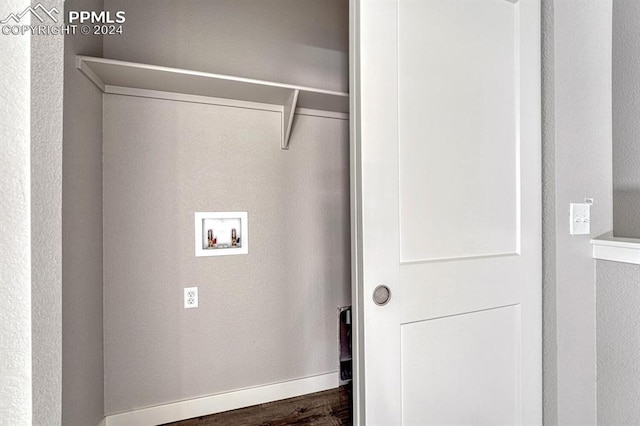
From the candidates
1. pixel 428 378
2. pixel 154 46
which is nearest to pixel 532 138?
pixel 428 378

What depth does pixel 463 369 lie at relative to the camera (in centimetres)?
121

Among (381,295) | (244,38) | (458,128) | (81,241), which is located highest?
(244,38)

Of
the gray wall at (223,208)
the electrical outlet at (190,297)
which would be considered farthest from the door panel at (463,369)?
the electrical outlet at (190,297)

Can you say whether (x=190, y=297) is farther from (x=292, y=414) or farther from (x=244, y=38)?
(x=244, y=38)

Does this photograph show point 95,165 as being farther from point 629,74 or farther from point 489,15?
point 629,74

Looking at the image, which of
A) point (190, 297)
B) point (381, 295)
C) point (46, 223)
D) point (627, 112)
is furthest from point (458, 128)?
point (190, 297)

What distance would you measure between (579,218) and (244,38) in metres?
1.79

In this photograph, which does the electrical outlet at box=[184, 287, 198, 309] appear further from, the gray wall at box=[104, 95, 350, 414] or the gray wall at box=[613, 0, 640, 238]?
the gray wall at box=[613, 0, 640, 238]

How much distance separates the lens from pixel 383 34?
1061mm

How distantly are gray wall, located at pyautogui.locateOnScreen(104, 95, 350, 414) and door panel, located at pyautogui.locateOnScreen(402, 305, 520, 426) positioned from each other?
1.04 metres

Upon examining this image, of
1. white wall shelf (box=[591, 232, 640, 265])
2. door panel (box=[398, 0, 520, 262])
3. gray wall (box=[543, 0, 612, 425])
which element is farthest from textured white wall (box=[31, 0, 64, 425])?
white wall shelf (box=[591, 232, 640, 265])

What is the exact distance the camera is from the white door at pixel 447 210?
1057 millimetres

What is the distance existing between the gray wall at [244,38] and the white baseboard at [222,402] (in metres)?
1.66

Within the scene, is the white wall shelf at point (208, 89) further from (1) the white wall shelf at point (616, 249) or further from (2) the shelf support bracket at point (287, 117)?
(1) the white wall shelf at point (616, 249)
